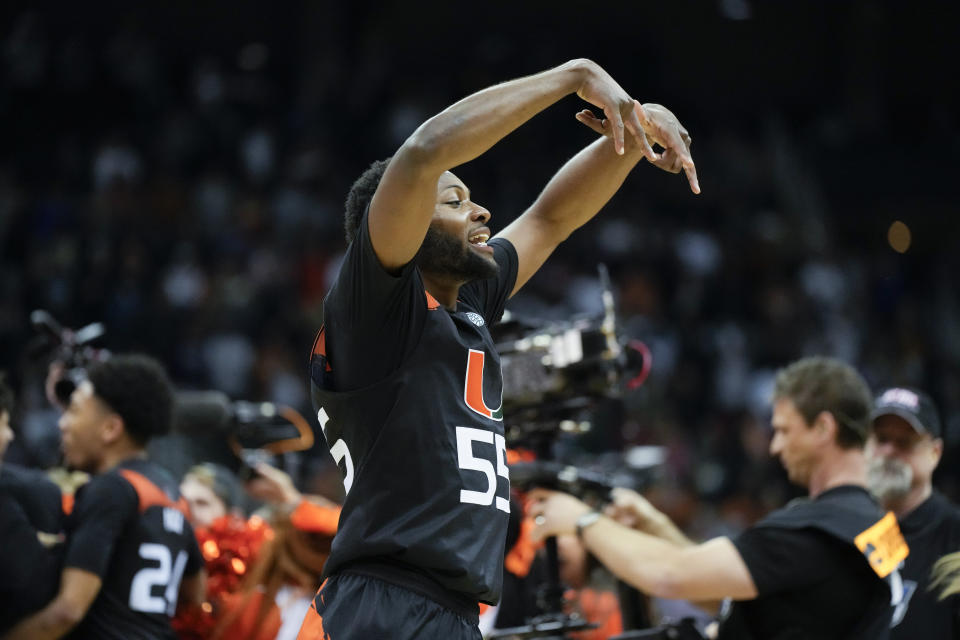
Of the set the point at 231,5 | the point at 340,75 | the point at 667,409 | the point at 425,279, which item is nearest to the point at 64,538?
the point at 425,279

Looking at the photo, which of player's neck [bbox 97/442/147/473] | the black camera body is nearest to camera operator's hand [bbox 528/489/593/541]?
player's neck [bbox 97/442/147/473]

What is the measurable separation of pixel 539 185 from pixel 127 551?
9.77 meters

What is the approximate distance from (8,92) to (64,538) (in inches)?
352

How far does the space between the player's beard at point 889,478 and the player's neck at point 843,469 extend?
53 cm

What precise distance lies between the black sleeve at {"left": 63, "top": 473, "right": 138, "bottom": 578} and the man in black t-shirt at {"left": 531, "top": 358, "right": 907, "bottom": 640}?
4.58ft

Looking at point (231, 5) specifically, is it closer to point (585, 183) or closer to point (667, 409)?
point (667, 409)

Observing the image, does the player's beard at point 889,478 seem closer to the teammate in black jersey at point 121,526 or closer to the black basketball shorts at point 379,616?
the black basketball shorts at point 379,616

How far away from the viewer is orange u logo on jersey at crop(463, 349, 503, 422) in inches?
123

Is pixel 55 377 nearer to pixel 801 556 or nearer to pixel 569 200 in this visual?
pixel 569 200

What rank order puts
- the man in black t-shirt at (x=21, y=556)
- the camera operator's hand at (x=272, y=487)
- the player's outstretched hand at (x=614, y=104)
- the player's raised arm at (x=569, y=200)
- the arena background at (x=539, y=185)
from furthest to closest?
the arena background at (x=539, y=185), the camera operator's hand at (x=272, y=487), the man in black t-shirt at (x=21, y=556), the player's raised arm at (x=569, y=200), the player's outstretched hand at (x=614, y=104)

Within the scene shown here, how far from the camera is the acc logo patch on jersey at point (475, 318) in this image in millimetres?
3307

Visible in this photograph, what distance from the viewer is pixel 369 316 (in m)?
2.99

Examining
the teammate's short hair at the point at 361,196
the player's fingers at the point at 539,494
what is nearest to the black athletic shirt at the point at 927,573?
the player's fingers at the point at 539,494

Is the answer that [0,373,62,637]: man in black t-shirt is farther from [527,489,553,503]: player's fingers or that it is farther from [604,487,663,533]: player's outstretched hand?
[604,487,663,533]: player's outstretched hand
